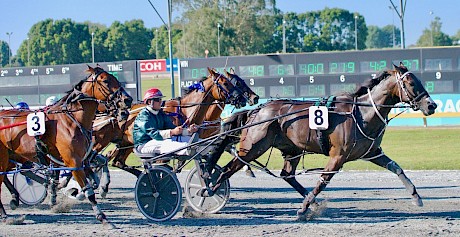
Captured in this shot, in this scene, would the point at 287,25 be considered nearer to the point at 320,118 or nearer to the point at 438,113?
the point at 438,113

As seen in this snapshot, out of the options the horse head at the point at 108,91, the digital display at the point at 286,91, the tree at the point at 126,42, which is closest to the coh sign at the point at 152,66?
the digital display at the point at 286,91

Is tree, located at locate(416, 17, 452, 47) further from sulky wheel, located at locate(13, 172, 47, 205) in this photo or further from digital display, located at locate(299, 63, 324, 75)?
sulky wheel, located at locate(13, 172, 47, 205)

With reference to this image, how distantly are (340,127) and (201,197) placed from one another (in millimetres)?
2076

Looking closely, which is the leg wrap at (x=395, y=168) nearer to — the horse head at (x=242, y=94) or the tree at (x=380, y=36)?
the horse head at (x=242, y=94)

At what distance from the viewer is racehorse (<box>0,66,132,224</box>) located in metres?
8.82

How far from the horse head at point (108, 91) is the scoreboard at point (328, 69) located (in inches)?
655

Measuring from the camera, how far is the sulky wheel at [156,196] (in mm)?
8812

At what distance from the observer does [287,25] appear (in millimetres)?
86250

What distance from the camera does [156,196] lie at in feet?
28.9

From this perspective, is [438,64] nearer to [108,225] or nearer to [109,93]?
[109,93]

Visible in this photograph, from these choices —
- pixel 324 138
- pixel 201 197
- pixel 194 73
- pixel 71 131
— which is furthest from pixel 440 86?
pixel 71 131

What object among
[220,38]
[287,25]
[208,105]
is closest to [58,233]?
[208,105]

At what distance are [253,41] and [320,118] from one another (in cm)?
4940

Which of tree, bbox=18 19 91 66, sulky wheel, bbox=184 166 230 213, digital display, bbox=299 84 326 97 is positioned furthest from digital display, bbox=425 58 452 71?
tree, bbox=18 19 91 66
